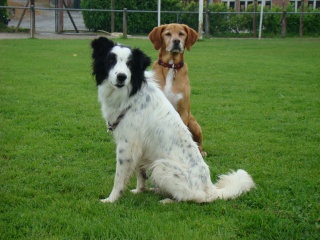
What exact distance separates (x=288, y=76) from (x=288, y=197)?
8.77m

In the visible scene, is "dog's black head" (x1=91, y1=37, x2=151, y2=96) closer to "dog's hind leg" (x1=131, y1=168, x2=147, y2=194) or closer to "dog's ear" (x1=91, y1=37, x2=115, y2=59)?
"dog's ear" (x1=91, y1=37, x2=115, y2=59)

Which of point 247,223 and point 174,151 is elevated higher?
point 174,151

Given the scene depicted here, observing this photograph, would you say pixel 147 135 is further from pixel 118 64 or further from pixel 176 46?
pixel 176 46

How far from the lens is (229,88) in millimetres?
10562

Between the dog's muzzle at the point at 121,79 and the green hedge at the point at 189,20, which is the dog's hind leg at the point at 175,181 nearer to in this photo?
the dog's muzzle at the point at 121,79

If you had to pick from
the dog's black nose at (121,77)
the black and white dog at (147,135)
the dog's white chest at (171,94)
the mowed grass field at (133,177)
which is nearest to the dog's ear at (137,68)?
the black and white dog at (147,135)

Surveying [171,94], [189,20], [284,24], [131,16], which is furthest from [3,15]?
[171,94]

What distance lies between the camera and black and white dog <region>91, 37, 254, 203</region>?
4.19m

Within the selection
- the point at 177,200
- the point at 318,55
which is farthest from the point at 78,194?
the point at 318,55

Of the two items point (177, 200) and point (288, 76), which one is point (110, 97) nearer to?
point (177, 200)

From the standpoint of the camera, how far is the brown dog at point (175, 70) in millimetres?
5836

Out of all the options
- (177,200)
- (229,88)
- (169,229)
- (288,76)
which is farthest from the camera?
(288,76)

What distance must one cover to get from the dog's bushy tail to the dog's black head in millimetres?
1260

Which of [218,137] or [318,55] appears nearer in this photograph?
[218,137]
